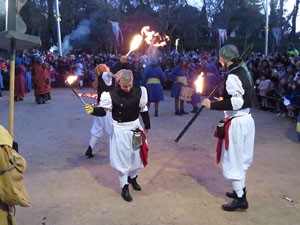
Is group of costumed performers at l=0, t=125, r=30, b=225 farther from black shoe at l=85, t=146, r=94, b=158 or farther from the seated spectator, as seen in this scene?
the seated spectator

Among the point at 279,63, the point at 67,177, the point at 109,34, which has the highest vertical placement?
the point at 109,34

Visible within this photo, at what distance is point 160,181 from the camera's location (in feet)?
16.9

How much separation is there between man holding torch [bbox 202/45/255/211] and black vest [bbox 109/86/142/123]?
3.07 ft

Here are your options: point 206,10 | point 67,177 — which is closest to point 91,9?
point 206,10

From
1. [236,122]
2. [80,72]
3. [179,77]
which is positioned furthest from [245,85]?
[80,72]

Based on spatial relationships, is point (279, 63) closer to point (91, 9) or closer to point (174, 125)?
point (174, 125)

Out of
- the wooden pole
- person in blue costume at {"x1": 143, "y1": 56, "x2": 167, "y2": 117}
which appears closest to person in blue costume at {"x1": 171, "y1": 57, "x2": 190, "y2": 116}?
person in blue costume at {"x1": 143, "y1": 56, "x2": 167, "y2": 117}

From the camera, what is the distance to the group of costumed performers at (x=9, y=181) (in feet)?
7.29

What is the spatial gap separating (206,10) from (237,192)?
28.0 metres

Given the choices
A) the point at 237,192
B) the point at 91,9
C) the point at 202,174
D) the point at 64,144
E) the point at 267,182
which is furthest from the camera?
the point at 91,9

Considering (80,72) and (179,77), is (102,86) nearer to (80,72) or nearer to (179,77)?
(179,77)

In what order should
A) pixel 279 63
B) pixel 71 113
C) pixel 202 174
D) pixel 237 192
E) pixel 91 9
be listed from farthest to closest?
pixel 91 9 → pixel 279 63 → pixel 71 113 → pixel 202 174 → pixel 237 192

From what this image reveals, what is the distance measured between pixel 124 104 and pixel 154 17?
24.4 meters

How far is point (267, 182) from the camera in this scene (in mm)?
5043
